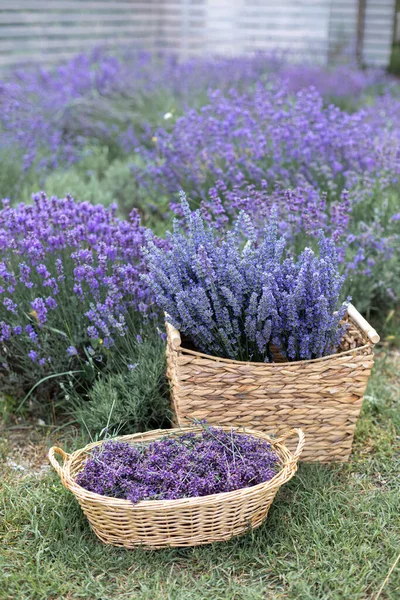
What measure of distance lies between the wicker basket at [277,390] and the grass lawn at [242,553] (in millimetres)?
192

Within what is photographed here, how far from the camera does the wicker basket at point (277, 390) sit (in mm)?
2297

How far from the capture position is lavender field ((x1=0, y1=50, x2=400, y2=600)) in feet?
6.81

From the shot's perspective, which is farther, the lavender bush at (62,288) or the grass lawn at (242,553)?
the lavender bush at (62,288)

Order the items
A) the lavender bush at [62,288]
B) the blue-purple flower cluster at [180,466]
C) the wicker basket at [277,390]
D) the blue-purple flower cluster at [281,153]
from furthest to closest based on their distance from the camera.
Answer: the blue-purple flower cluster at [281,153]
the lavender bush at [62,288]
the wicker basket at [277,390]
the blue-purple flower cluster at [180,466]

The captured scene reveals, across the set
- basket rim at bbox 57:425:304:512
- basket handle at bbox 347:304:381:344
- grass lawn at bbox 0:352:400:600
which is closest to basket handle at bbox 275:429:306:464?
basket rim at bbox 57:425:304:512

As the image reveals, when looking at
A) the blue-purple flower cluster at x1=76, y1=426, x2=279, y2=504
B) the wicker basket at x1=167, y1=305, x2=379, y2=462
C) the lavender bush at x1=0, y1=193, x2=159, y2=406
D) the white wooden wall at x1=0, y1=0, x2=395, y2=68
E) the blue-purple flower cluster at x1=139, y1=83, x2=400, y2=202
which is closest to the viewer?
the blue-purple flower cluster at x1=76, y1=426, x2=279, y2=504

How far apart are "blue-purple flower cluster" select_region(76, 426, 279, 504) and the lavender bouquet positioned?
326mm

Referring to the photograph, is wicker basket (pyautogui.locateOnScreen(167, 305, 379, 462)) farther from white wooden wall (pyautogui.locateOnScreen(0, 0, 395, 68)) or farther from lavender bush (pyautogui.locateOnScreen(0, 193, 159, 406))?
white wooden wall (pyautogui.locateOnScreen(0, 0, 395, 68))

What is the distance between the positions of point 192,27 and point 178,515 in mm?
9838

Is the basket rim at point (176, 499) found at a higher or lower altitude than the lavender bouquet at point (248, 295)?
lower

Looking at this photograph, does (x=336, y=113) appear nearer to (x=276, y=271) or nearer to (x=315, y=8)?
(x=276, y=271)

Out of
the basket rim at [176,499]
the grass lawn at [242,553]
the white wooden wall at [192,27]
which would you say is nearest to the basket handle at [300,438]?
the basket rim at [176,499]

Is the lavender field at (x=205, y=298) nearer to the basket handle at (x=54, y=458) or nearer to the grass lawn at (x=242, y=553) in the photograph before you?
the grass lawn at (x=242, y=553)

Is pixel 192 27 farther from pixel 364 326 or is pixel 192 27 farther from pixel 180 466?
pixel 180 466
